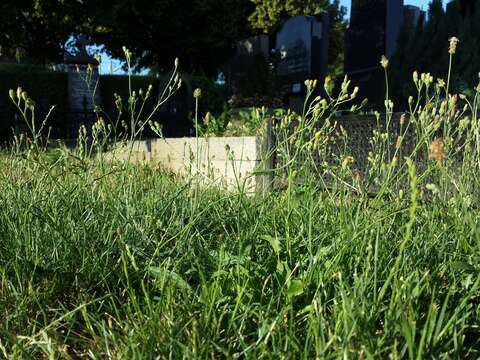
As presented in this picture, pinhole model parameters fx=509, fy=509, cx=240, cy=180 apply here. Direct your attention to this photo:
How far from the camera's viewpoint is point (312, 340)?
1128 millimetres

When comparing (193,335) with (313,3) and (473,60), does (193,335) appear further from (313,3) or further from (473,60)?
(313,3)

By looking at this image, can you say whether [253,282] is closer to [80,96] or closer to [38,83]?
[80,96]

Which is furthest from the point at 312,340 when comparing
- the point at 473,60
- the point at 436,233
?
the point at 473,60

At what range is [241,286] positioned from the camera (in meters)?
1.45

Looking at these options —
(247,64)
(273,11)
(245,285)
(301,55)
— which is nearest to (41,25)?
(273,11)

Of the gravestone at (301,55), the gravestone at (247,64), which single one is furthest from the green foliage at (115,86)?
the gravestone at (301,55)

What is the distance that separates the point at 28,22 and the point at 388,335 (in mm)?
25114

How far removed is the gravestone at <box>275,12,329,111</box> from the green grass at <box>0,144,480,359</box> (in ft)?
35.8

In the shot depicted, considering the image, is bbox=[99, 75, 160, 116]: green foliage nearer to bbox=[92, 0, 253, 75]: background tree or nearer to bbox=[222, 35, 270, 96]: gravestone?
bbox=[222, 35, 270, 96]: gravestone

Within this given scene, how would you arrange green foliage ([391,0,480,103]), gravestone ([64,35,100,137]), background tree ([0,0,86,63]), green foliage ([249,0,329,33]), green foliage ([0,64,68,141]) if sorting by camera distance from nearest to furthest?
green foliage ([391,0,480,103]) < gravestone ([64,35,100,137]) < green foliage ([0,64,68,141]) < background tree ([0,0,86,63]) < green foliage ([249,0,329,33])

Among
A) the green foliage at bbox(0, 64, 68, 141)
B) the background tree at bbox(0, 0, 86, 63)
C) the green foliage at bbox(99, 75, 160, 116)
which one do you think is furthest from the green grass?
the background tree at bbox(0, 0, 86, 63)

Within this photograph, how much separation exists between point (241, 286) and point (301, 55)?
12.7m

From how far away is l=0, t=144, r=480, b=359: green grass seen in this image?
1118 mm

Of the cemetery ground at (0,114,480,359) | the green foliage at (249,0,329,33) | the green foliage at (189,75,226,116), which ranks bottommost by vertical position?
the cemetery ground at (0,114,480,359)
